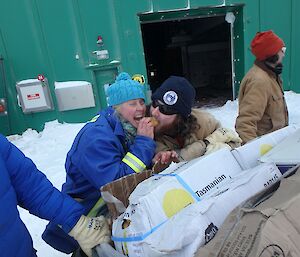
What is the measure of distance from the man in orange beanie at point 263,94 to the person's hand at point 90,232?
1.53 meters

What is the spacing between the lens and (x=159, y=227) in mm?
992

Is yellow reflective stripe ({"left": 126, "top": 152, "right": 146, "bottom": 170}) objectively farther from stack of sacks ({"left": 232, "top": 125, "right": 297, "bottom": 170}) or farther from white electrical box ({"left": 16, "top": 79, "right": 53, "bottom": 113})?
white electrical box ({"left": 16, "top": 79, "right": 53, "bottom": 113})

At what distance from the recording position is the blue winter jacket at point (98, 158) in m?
1.43

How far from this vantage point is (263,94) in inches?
101

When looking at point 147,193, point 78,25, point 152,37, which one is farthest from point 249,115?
point 152,37

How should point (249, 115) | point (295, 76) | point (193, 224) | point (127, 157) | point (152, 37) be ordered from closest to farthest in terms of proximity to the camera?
point (193, 224) < point (127, 157) < point (249, 115) < point (295, 76) < point (152, 37)

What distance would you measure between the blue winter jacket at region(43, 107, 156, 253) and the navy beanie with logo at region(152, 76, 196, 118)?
249 mm

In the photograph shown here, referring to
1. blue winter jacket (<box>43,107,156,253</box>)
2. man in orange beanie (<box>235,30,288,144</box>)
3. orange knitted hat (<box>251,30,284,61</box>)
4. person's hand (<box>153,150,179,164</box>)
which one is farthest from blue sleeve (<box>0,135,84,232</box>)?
orange knitted hat (<box>251,30,284,61</box>)

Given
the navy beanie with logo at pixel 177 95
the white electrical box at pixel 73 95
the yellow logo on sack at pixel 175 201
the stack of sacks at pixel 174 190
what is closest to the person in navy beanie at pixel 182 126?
the navy beanie with logo at pixel 177 95

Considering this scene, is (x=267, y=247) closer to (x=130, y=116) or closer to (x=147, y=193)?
(x=147, y=193)

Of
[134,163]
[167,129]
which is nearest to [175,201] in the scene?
[134,163]

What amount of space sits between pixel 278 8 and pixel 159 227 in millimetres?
6948

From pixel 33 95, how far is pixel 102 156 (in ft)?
15.6

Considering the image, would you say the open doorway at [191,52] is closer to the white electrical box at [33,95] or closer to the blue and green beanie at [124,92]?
the white electrical box at [33,95]
